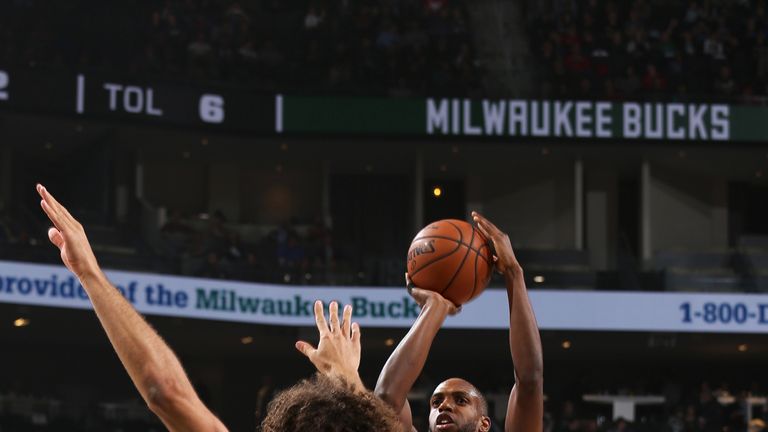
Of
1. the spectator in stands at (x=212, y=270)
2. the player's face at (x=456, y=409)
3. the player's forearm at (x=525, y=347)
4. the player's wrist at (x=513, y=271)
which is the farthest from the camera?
the spectator in stands at (x=212, y=270)

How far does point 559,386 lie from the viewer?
27.6 meters

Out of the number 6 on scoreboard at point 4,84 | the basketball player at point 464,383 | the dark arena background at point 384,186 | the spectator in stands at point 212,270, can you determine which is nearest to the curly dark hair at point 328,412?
the basketball player at point 464,383

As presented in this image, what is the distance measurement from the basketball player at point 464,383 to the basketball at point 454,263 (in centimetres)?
7

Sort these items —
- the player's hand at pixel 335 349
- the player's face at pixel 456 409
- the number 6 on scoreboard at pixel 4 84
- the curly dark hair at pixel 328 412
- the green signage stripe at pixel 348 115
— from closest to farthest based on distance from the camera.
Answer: the curly dark hair at pixel 328 412
the player's hand at pixel 335 349
the player's face at pixel 456 409
the number 6 on scoreboard at pixel 4 84
the green signage stripe at pixel 348 115

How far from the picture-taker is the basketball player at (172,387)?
7.23 ft

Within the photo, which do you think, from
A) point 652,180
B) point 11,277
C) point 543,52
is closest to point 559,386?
point 652,180

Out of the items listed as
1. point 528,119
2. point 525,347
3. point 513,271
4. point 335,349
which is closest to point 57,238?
point 335,349

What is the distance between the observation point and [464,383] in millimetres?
4957

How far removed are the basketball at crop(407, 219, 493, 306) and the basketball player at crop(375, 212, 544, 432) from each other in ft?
0.23

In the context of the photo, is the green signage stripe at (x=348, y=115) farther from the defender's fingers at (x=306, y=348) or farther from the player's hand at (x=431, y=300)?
the defender's fingers at (x=306, y=348)

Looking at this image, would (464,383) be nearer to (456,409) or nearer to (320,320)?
(456,409)

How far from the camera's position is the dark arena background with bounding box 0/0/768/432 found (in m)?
22.7

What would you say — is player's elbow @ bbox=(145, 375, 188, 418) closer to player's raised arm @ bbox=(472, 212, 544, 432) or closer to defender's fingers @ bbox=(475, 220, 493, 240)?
player's raised arm @ bbox=(472, 212, 544, 432)

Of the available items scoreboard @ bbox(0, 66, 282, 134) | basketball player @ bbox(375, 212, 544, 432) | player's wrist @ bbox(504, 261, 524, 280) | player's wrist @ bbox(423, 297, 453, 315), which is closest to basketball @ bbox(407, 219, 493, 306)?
basketball player @ bbox(375, 212, 544, 432)
